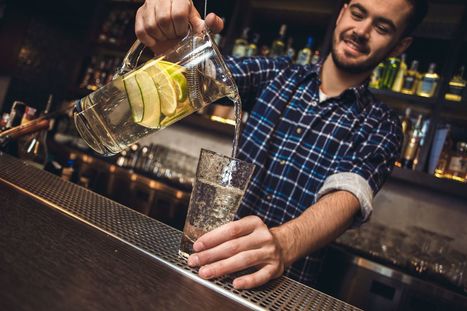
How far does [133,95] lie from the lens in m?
0.71

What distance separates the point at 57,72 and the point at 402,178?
3595 mm

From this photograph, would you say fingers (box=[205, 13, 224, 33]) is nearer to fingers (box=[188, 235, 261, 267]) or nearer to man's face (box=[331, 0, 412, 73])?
fingers (box=[188, 235, 261, 267])

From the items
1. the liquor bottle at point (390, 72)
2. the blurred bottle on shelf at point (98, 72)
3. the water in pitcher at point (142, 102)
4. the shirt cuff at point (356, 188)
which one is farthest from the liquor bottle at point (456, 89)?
the blurred bottle on shelf at point (98, 72)

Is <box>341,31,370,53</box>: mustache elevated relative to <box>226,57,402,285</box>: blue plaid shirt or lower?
elevated

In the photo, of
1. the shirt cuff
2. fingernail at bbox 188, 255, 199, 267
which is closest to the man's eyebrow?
the shirt cuff

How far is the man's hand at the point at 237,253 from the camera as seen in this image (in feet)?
2.00

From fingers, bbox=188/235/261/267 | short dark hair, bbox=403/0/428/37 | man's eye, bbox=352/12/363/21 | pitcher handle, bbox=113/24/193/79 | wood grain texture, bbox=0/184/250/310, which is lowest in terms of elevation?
wood grain texture, bbox=0/184/250/310

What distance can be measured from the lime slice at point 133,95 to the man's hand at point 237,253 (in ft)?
0.90

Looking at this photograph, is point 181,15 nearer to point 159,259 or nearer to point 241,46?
point 159,259

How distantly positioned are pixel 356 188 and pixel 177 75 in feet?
2.10

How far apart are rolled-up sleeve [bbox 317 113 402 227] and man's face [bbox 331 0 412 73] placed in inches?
9.5

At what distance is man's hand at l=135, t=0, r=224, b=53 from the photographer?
788 millimetres

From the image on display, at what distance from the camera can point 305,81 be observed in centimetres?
157

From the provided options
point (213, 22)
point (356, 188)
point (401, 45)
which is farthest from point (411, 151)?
point (213, 22)
